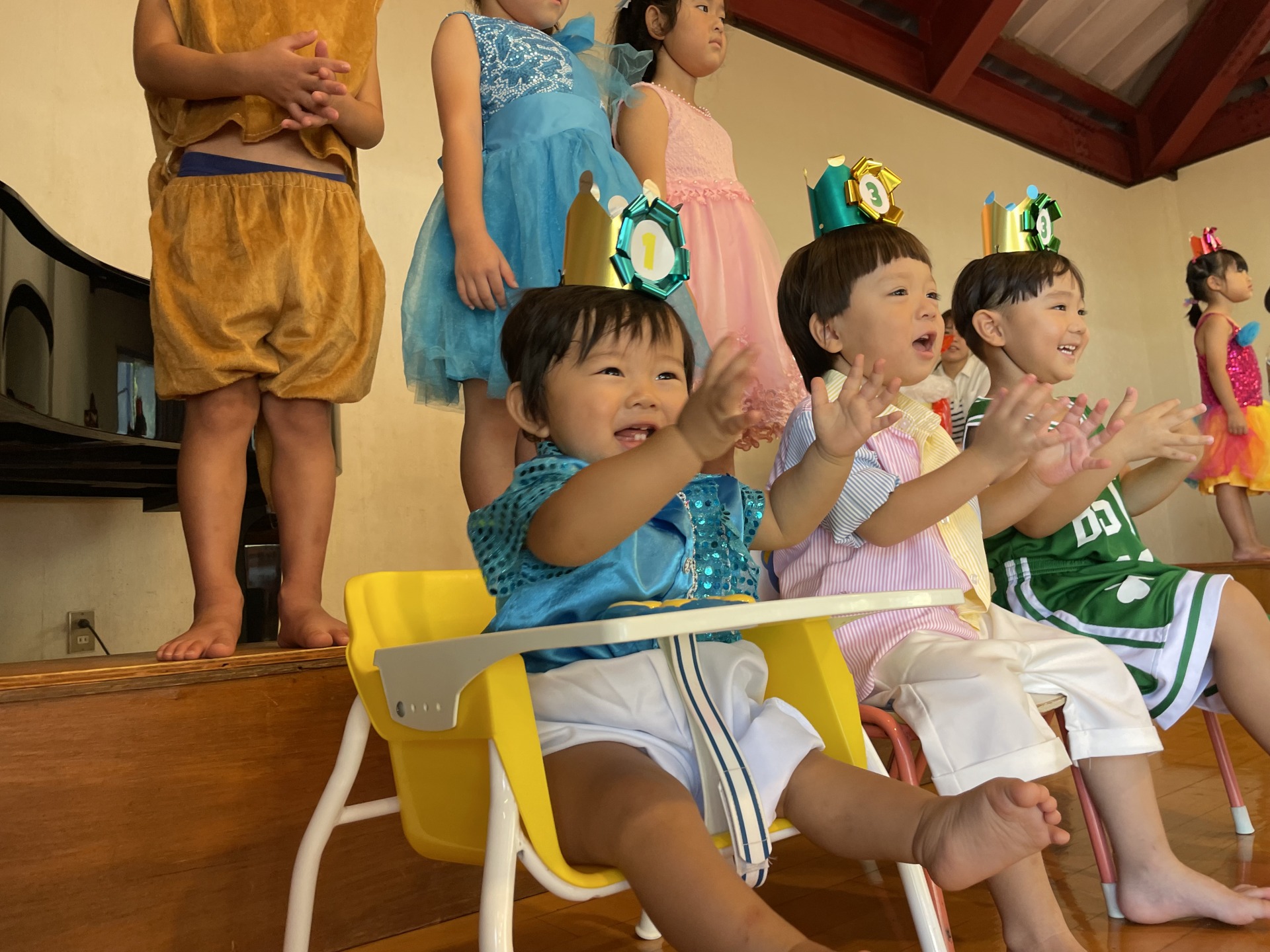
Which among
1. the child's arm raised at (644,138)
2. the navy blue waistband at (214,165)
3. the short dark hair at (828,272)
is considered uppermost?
the child's arm raised at (644,138)

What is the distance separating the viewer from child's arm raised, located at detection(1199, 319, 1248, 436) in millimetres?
3904

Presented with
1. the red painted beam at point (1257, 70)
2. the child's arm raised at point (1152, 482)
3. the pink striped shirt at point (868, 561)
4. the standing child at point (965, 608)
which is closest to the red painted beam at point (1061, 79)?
the red painted beam at point (1257, 70)

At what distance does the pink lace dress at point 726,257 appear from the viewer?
6.56 feet

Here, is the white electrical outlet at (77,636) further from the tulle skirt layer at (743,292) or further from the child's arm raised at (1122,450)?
the child's arm raised at (1122,450)

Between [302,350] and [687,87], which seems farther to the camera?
[687,87]

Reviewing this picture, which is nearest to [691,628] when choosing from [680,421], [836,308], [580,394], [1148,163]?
[680,421]

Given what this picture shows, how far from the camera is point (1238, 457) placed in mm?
4008

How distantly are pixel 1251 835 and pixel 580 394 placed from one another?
1.25m

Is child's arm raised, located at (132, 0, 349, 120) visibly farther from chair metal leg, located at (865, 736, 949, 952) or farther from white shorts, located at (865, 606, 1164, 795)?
chair metal leg, located at (865, 736, 949, 952)

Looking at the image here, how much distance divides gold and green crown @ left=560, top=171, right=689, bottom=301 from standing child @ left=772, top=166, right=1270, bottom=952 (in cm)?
21

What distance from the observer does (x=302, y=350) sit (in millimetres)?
1470

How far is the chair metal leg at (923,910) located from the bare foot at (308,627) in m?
0.78

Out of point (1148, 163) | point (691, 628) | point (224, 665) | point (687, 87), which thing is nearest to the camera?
point (691, 628)

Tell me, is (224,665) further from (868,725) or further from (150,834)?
(868,725)
